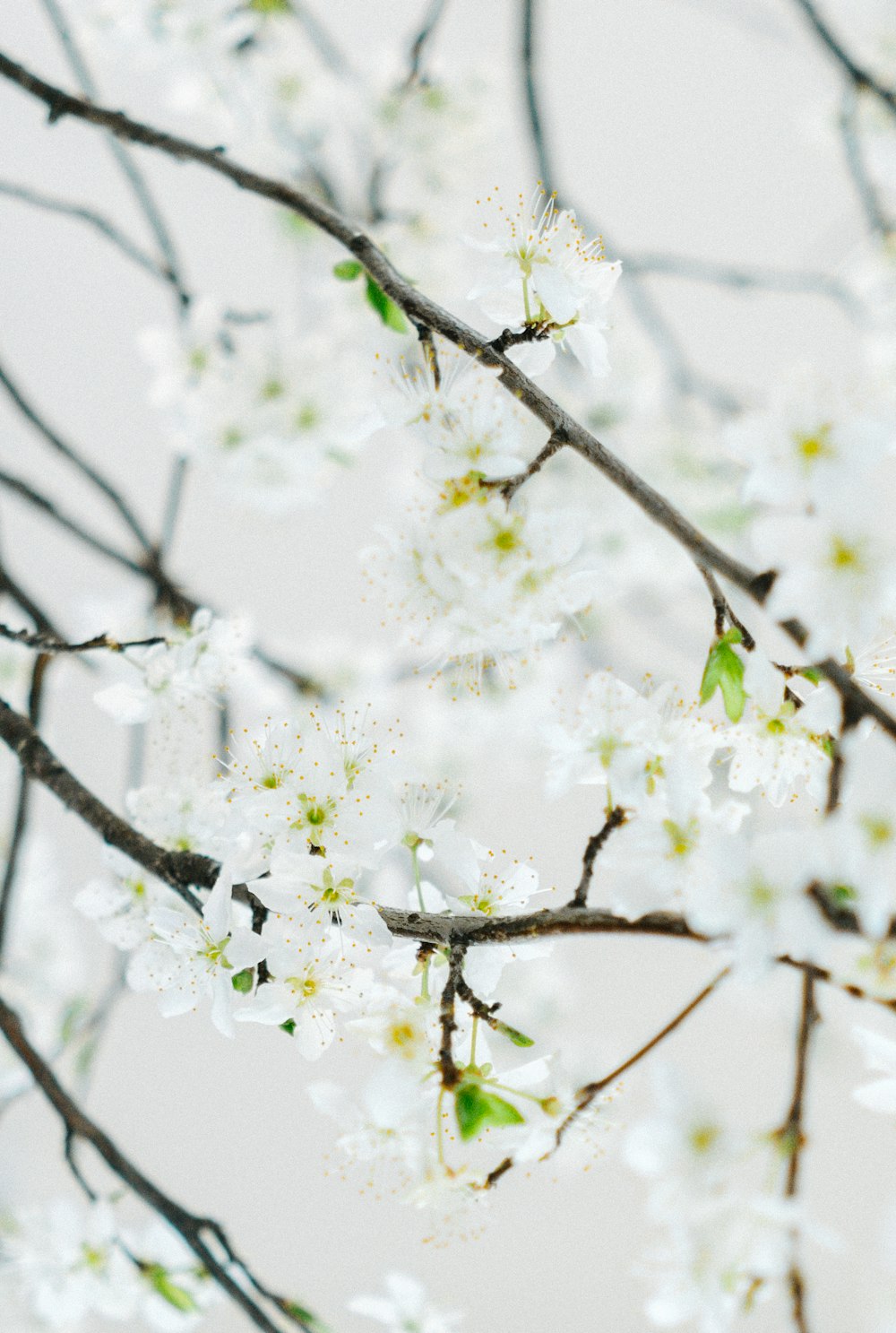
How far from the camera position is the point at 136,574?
3.89 feet

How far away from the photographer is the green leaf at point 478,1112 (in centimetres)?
56

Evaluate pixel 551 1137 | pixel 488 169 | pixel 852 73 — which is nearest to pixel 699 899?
pixel 551 1137

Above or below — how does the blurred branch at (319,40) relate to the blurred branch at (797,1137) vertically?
above

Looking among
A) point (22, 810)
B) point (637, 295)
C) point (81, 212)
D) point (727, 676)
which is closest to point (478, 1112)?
point (727, 676)

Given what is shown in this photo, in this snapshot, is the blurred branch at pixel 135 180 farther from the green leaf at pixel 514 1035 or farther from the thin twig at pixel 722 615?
the green leaf at pixel 514 1035

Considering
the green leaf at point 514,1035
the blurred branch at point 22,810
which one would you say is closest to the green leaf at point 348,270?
Result: the blurred branch at point 22,810

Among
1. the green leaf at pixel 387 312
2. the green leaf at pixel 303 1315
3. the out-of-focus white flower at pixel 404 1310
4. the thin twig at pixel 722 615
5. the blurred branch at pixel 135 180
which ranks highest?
the blurred branch at pixel 135 180

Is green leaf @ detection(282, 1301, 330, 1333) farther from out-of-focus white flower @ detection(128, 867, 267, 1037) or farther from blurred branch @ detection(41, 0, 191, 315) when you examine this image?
blurred branch @ detection(41, 0, 191, 315)

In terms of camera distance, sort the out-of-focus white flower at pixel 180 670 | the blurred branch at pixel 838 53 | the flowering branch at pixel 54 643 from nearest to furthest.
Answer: the flowering branch at pixel 54 643 < the out-of-focus white flower at pixel 180 670 < the blurred branch at pixel 838 53

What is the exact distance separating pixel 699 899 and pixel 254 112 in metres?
2.28

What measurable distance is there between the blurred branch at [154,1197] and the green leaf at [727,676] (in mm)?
539

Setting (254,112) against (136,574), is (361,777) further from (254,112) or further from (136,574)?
(254,112)

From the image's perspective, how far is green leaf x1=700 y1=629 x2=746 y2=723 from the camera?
61cm

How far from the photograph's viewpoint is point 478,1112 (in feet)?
1.84
